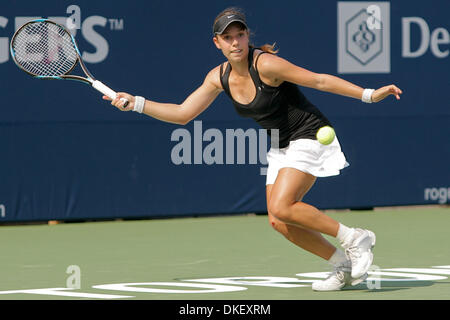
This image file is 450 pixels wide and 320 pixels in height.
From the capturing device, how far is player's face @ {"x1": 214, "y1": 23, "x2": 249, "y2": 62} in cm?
648

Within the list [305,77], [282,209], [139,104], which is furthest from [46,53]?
[282,209]

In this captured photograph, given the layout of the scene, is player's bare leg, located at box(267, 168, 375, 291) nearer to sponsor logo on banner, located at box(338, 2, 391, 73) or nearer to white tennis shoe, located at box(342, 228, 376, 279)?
white tennis shoe, located at box(342, 228, 376, 279)

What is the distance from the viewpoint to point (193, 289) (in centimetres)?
663

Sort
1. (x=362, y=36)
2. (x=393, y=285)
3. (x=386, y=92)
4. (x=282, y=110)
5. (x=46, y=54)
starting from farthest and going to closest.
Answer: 1. (x=362, y=36)
2. (x=46, y=54)
3. (x=393, y=285)
4. (x=282, y=110)
5. (x=386, y=92)

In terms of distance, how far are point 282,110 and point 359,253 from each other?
937 millimetres

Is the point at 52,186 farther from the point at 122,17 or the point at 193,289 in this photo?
the point at 193,289

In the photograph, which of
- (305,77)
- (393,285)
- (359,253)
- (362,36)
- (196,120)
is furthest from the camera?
(362,36)

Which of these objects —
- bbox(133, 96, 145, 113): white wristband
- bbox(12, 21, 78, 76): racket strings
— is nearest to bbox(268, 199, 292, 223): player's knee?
bbox(133, 96, 145, 113): white wristband

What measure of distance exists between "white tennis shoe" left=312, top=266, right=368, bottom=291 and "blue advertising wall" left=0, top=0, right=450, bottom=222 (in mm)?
4344

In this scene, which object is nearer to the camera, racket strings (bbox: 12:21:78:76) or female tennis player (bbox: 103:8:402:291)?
female tennis player (bbox: 103:8:402:291)

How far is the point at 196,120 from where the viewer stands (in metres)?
10.7

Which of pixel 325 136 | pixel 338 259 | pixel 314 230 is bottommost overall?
pixel 338 259

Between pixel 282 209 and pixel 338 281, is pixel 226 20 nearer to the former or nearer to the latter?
pixel 282 209
